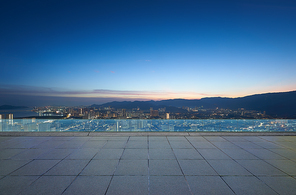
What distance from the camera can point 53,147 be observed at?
568cm

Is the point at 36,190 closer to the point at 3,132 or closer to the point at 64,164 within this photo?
the point at 64,164

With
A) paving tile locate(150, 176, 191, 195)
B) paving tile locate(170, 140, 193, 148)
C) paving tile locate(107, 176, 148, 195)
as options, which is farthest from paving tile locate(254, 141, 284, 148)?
paving tile locate(107, 176, 148, 195)

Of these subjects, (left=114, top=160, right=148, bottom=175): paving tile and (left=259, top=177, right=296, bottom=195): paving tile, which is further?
(left=114, top=160, right=148, bottom=175): paving tile

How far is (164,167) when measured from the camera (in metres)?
3.94

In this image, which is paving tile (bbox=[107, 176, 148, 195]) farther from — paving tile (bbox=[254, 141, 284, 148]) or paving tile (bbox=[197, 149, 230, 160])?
paving tile (bbox=[254, 141, 284, 148])

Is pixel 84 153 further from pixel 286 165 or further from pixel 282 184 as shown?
pixel 286 165

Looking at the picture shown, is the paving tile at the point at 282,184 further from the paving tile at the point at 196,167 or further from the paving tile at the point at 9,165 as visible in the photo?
the paving tile at the point at 9,165

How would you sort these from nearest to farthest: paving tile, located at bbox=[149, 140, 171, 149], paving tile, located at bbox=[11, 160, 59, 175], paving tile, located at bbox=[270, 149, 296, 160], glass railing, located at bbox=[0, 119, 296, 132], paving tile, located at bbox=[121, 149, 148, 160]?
paving tile, located at bbox=[11, 160, 59, 175]
paving tile, located at bbox=[121, 149, 148, 160]
paving tile, located at bbox=[270, 149, 296, 160]
paving tile, located at bbox=[149, 140, 171, 149]
glass railing, located at bbox=[0, 119, 296, 132]

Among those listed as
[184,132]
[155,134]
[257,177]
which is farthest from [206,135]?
[257,177]

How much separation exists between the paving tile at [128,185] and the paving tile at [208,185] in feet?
3.71

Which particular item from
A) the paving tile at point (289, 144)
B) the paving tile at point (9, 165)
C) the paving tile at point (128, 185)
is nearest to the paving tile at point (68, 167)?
the paving tile at point (9, 165)

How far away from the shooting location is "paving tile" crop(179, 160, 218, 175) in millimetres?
3680

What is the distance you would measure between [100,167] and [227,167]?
389 cm

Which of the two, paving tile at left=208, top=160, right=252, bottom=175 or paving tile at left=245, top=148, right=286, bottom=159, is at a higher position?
paving tile at left=208, top=160, right=252, bottom=175
